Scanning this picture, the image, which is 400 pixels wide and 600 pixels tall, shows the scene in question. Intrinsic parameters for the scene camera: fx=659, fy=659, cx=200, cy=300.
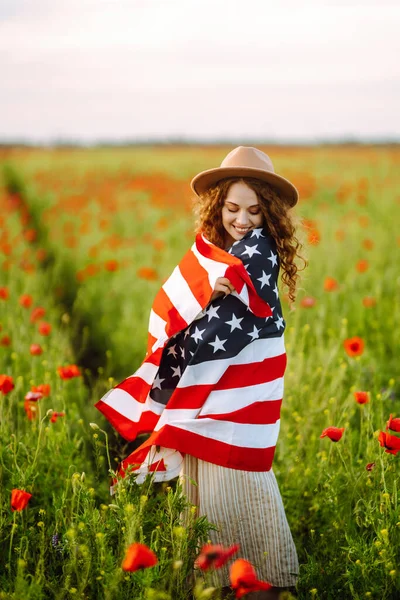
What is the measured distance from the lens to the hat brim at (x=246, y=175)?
2545 millimetres

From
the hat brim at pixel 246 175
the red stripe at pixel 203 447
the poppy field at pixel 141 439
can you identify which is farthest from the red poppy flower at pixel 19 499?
the hat brim at pixel 246 175

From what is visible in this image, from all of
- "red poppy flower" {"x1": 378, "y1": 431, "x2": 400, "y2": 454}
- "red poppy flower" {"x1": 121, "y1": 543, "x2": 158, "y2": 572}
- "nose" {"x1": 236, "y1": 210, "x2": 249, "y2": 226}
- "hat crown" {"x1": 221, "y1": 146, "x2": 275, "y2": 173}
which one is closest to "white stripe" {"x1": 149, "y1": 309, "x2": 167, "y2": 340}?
"nose" {"x1": 236, "y1": 210, "x2": 249, "y2": 226}

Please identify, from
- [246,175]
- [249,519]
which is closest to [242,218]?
[246,175]

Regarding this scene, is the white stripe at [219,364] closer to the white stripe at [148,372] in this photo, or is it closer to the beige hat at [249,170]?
the white stripe at [148,372]

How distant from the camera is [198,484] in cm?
246

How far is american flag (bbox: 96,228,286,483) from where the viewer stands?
238 cm

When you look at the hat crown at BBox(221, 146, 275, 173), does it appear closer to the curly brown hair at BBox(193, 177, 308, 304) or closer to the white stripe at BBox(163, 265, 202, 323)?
the curly brown hair at BBox(193, 177, 308, 304)

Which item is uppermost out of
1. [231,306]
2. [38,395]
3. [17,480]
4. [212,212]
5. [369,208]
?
[369,208]

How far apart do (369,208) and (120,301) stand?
6.29m

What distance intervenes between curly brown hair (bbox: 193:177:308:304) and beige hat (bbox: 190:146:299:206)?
29 mm

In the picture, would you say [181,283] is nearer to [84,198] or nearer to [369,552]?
[369,552]

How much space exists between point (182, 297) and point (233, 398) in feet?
1.41

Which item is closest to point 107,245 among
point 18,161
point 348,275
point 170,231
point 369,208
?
point 170,231

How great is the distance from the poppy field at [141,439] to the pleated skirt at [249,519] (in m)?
0.05
